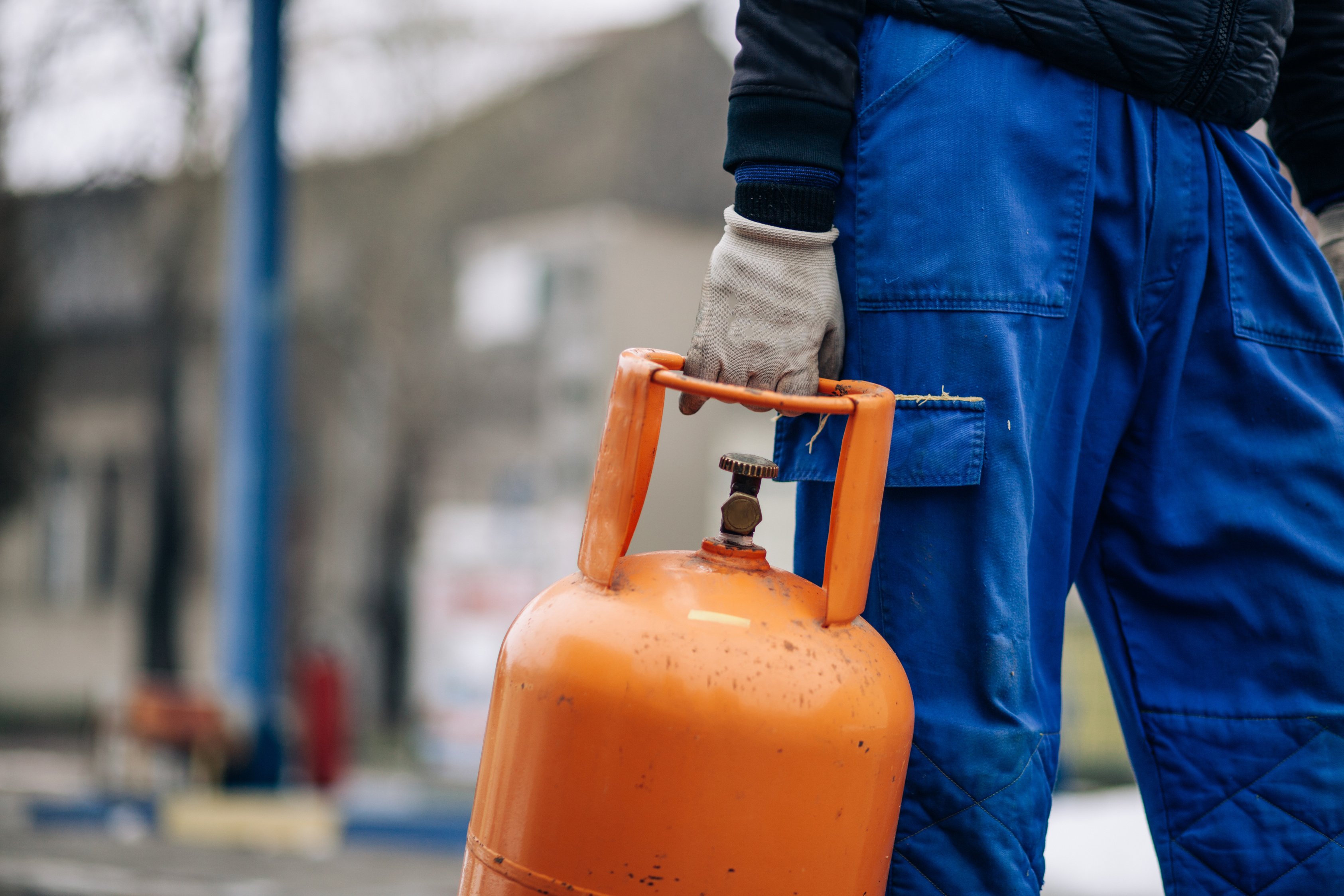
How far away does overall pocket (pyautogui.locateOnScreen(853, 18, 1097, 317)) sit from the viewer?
1275 millimetres

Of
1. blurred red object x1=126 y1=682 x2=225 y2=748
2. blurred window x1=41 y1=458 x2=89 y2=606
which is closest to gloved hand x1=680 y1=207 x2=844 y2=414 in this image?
blurred red object x1=126 y1=682 x2=225 y2=748

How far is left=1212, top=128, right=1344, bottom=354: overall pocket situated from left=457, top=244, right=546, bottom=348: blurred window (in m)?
14.3

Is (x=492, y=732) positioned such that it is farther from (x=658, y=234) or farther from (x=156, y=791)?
(x=658, y=234)

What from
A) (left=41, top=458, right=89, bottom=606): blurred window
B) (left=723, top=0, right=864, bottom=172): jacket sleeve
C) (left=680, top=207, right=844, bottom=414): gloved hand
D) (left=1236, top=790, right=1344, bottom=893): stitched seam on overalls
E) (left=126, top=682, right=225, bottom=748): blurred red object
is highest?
(left=723, top=0, right=864, bottom=172): jacket sleeve

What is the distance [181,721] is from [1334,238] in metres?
5.13

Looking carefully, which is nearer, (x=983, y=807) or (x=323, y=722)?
(x=983, y=807)

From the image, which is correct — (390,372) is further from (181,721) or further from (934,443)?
(934,443)

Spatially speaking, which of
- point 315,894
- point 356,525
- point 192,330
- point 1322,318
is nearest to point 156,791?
point 315,894

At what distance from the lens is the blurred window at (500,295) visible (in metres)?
15.7

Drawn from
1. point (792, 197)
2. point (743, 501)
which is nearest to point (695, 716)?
point (743, 501)

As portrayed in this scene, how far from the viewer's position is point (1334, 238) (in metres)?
1.62

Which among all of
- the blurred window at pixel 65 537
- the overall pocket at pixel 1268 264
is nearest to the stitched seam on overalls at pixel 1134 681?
the overall pocket at pixel 1268 264

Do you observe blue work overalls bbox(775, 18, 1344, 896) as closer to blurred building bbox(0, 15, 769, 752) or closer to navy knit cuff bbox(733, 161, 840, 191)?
navy knit cuff bbox(733, 161, 840, 191)

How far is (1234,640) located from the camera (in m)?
1.36
